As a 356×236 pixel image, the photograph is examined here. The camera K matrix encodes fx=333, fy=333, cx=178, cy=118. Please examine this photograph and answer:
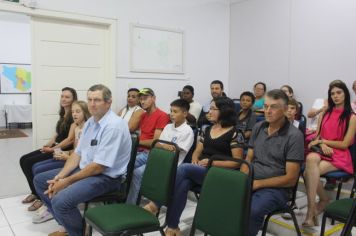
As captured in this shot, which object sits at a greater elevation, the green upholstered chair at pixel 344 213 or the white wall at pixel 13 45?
the white wall at pixel 13 45

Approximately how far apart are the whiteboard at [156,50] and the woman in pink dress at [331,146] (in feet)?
8.75

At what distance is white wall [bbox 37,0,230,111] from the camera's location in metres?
4.57

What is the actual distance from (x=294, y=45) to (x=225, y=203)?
369 centimetres

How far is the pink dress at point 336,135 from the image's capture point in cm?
278

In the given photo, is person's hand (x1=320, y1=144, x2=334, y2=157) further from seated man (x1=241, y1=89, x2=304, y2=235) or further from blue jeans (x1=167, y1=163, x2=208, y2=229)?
blue jeans (x1=167, y1=163, x2=208, y2=229)

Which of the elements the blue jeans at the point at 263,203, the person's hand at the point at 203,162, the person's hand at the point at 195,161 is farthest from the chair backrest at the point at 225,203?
the person's hand at the point at 195,161

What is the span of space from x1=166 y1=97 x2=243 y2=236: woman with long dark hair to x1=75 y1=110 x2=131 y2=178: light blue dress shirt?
17.2 inches

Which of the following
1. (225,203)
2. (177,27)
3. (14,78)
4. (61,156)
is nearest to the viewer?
(225,203)

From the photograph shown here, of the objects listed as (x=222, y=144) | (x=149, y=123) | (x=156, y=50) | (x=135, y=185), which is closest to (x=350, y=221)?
(x=222, y=144)

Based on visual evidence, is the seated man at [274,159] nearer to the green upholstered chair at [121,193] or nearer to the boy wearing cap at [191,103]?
the green upholstered chair at [121,193]

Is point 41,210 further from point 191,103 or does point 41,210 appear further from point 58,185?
point 191,103

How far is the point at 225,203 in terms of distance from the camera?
5.53 feet

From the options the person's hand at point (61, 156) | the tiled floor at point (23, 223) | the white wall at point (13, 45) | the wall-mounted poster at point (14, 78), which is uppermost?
the white wall at point (13, 45)

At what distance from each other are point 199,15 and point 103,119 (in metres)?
3.51
